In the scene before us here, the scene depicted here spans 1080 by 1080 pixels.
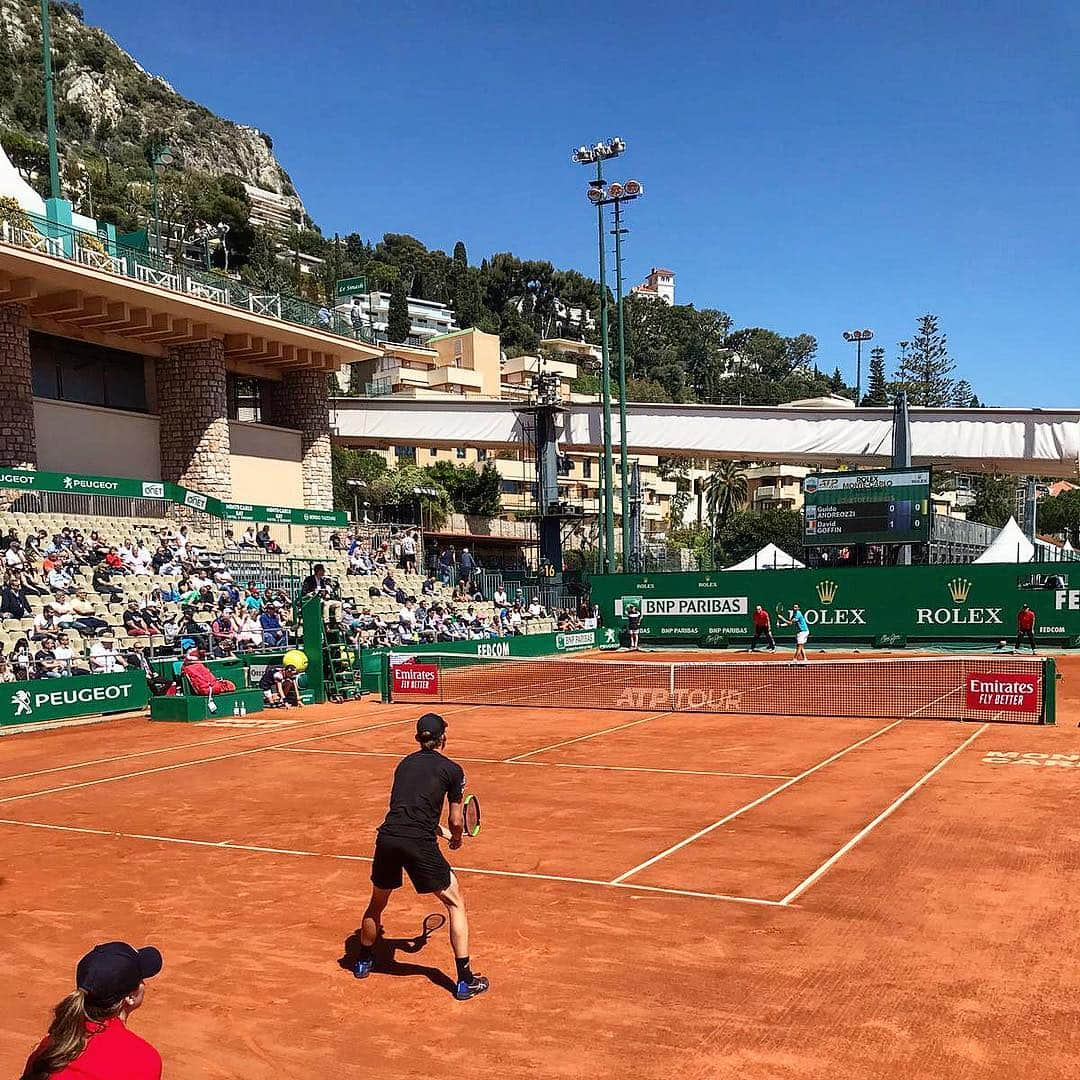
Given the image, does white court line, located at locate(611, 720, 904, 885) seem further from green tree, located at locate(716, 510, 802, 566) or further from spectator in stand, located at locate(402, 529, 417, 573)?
green tree, located at locate(716, 510, 802, 566)

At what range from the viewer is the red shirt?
3.80m

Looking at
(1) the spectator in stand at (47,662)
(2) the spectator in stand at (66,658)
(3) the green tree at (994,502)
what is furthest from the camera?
(3) the green tree at (994,502)

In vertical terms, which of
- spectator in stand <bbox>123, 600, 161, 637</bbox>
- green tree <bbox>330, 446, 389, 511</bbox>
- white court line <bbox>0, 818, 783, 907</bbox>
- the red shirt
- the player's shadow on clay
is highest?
green tree <bbox>330, 446, 389, 511</bbox>

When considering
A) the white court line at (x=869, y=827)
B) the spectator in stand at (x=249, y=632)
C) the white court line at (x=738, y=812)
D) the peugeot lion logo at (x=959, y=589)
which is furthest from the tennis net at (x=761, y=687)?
the peugeot lion logo at (x=959, y=589)

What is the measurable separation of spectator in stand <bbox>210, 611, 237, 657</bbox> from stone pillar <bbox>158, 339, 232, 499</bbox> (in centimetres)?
1393

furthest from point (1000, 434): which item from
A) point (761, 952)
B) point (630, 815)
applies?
point (761, 952)

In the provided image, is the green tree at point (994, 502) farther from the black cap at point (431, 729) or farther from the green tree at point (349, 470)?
the black cap at point (431, 729)

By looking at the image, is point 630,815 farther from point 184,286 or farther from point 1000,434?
point 1000,434

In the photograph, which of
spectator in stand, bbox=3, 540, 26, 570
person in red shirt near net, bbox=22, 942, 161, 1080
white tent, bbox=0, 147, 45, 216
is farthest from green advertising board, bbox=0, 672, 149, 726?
white tent, bbox=0, 147, 45, 216

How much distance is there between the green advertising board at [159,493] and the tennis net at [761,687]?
39.0ft

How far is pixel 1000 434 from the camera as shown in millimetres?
42156

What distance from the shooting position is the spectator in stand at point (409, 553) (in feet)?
141

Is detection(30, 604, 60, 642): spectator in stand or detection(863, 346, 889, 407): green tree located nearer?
detection(30, 604, 60, 642): spectator in stand

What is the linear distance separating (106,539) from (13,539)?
4104 mm
